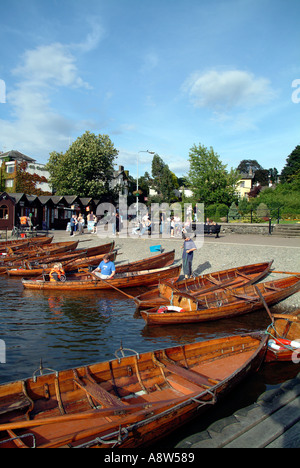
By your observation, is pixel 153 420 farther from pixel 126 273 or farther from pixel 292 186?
pixel 292 186

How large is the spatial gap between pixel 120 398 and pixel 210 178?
33.8m

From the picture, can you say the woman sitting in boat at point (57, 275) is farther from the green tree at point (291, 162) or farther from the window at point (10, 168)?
the green tree at point (291, 162)

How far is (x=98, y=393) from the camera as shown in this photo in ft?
17.5

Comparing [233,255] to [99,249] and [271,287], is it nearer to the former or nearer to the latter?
[271,287]

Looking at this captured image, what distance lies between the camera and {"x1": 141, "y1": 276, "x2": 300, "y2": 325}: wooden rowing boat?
9977mm

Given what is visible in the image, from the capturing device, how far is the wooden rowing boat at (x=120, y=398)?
443 cm

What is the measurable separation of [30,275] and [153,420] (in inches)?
580

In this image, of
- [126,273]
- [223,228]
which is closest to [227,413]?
[126,273]

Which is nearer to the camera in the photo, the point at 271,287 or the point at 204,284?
the point at 271,287

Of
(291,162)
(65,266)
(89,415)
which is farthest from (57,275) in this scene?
(291,162)

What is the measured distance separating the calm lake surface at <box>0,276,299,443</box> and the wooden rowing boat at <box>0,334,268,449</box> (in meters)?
0.91

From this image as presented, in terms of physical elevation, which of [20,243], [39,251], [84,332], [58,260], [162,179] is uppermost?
[162,179]

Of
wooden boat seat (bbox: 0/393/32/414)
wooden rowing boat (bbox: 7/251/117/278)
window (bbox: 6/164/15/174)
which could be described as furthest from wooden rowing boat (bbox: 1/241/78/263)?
window (bbox: 6/164/15/174)
